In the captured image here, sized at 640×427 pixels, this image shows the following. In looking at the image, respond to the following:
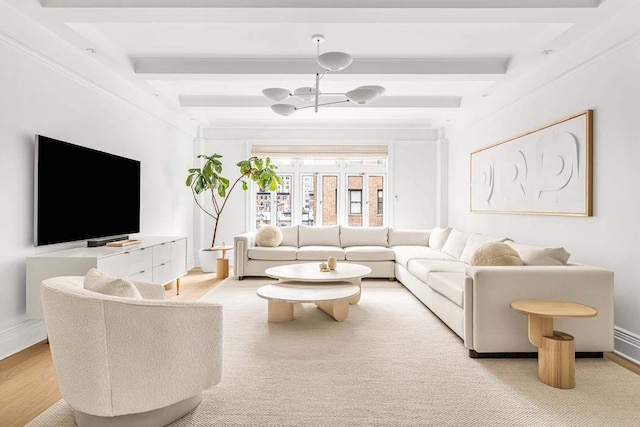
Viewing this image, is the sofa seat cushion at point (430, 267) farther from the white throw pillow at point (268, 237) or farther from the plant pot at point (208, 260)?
the plant pot at point (208, 260)

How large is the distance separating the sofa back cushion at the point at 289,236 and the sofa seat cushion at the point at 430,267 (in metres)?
2.11

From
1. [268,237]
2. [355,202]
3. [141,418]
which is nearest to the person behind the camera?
[141,418]

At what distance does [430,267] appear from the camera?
3.93 meters

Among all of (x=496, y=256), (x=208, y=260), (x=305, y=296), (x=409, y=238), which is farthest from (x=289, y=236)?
(x=496, y=256)

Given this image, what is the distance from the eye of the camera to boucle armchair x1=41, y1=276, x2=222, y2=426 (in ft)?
5.16

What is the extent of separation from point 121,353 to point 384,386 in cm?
146

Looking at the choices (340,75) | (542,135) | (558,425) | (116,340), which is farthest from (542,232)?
(116,340)

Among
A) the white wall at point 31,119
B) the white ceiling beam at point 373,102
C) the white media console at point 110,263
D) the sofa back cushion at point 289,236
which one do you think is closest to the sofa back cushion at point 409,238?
the sofa back cushion at point 289,236

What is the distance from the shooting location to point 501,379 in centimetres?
231

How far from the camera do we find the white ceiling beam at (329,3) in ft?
8.57

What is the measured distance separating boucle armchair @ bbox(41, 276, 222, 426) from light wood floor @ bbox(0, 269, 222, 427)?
447 millimetres

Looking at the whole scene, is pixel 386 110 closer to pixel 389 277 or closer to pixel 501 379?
pixel 389 277

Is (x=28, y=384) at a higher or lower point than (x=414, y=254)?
lower

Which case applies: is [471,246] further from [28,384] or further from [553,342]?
[28,384]
